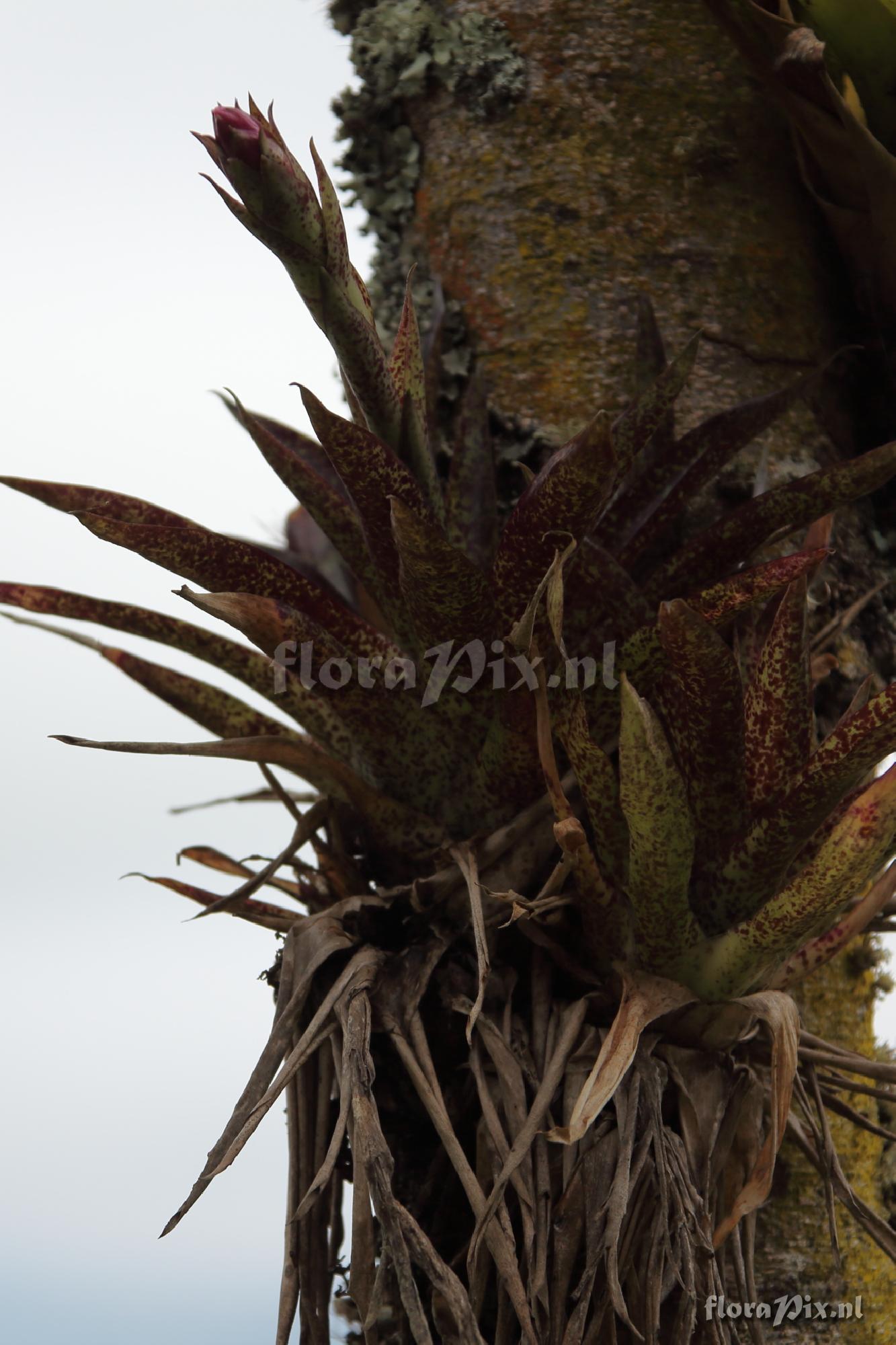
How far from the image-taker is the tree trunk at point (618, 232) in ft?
3.03

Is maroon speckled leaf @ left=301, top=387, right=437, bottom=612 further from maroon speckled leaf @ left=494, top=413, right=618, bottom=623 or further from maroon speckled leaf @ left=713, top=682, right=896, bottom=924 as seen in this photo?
maroon speckled leaf @ left=713, top=682, right=896, bottom=924

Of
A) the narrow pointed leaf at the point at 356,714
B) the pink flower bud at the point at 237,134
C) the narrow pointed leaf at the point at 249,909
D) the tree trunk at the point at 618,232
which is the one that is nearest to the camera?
the pink flower bud at the point at 237,134

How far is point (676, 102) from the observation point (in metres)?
0.97

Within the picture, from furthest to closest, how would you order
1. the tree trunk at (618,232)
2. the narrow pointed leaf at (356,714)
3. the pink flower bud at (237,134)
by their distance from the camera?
the tree trunk at (618,232), the narrow pointed leaf at (356,714), the pink flower bud at (237,134)

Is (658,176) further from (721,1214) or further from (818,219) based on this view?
(721,1214)

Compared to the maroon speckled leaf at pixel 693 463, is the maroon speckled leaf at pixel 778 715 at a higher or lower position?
lower

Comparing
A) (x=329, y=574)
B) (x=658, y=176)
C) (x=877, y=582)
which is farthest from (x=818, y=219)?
(x=329, y=574)

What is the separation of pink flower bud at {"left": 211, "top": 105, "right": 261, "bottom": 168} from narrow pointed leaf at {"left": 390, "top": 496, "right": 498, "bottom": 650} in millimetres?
185

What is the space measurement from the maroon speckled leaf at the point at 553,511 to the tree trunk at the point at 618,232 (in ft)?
0.76

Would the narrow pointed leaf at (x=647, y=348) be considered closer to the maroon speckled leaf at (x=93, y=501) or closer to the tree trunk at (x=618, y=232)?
the tree trunk at (x=618, y=232)

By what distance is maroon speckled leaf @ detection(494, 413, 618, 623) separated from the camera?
65 centimetres

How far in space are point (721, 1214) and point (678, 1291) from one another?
2.7 inches

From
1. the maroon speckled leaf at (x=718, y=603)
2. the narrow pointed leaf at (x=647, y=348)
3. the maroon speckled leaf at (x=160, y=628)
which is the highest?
the narrow pointed leaf at (x=647, y=348)

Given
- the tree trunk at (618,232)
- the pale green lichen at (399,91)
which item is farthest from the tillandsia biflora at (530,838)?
the pale green lichen at (399,91)
